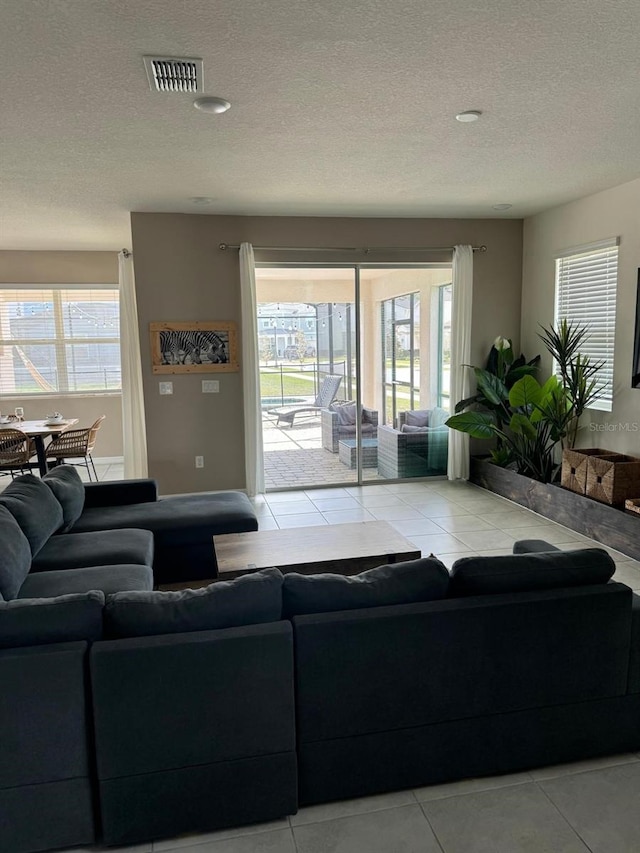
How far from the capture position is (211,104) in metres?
3.05

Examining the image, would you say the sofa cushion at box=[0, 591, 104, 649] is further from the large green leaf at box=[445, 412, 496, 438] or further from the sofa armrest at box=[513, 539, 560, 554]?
the large green leaf at box=[445, 412, 496, 438]

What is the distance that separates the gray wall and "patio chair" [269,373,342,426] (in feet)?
1.60

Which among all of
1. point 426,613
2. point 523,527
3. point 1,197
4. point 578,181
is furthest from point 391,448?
point 426,613

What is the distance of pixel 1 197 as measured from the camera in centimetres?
495

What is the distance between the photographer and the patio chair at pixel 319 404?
250 inches

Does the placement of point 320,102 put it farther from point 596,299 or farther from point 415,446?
point 415,446

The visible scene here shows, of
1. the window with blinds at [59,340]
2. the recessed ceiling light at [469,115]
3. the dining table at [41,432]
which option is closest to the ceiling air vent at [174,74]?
the recessed ceiling light at [469,115]

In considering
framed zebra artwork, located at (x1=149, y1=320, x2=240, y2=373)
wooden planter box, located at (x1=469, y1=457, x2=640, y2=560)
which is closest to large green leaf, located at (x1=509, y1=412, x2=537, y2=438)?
wooden planter box, located at (x1=469, y1=457, x2=640, y2=560)

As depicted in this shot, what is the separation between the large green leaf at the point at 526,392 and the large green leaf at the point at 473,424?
49 cm

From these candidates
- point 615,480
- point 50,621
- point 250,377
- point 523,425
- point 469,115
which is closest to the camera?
point 50,621

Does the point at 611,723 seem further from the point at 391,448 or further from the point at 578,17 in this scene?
the point at 391,448

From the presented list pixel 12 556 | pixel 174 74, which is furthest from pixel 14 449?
pixel 174 74

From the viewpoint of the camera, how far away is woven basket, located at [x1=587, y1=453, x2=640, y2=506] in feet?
14.8

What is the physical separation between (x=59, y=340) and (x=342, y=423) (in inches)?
160
